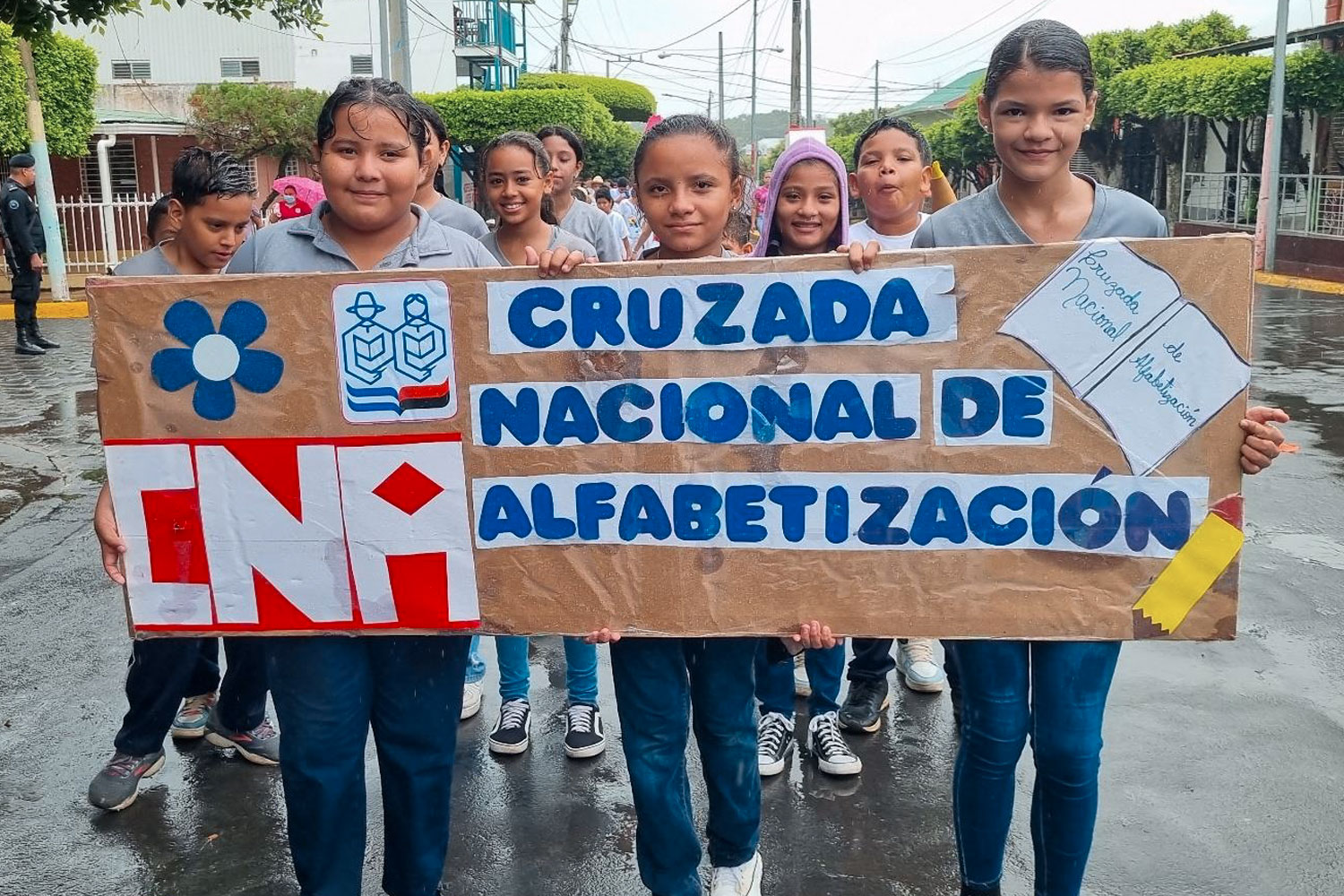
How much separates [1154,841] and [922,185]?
2.15 m

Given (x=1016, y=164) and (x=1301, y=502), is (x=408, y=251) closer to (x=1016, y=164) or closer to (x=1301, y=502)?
(x=1016, y=164)

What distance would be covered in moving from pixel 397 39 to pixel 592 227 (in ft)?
36.6

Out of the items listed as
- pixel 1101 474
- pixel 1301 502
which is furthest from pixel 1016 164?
pixel 1301 502

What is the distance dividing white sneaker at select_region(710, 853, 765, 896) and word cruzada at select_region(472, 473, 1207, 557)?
801 millimetres

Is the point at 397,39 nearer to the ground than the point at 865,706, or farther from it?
farther from it

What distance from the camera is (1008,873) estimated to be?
2.90 m

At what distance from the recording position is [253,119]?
86.2 feet

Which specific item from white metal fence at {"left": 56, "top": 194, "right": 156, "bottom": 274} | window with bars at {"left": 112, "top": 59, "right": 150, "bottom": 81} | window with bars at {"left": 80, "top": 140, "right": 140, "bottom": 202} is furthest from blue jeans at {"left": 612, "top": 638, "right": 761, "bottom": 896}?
window with bars at {"left": 112, "top": 59, "right": 150, "bottom": 81}

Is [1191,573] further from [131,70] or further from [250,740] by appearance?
[131,70]

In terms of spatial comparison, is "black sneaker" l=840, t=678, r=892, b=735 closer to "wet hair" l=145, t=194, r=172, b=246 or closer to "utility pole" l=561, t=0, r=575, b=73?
"wet hair" l=145, t=194, r=172, b=246

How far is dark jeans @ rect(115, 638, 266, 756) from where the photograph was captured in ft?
10.6

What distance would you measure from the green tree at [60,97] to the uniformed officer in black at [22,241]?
6.65 m

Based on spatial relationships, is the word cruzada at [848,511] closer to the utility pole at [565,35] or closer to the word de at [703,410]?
the word de at [703,410]

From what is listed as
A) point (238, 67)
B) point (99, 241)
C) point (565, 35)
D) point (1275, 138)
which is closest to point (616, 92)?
point (565, 35)
